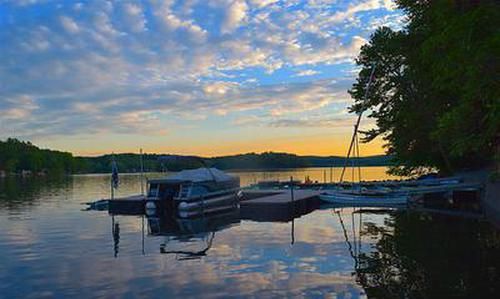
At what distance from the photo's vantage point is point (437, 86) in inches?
849

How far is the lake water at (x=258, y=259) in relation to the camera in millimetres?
14438

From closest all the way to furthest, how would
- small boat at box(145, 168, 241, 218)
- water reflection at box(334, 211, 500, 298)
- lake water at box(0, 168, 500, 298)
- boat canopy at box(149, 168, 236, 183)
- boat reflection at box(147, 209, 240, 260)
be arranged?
water reflection at box(334, 211, 500, 298), lake water at box(0, 168, 500, 298), boat reflection at box(147, 209, 240, 260), small boat at box(145, 168, 241, 218), boat canopy at box(149, 168, 236, 183)

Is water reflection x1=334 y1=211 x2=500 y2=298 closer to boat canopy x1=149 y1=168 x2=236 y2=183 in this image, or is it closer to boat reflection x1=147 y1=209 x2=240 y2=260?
boat reflection x1=147 y1=209 x2=240 y2=260

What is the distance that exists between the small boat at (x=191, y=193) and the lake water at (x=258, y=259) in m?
4.75

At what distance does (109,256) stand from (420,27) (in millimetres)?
21941

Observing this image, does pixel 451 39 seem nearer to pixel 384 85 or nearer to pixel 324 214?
pixel 324 214

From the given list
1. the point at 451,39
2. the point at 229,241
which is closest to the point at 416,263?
the point at 451,39

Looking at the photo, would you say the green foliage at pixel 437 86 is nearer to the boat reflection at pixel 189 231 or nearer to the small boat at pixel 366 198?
the small boat at pixel 366 198

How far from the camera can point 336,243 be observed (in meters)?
22.8

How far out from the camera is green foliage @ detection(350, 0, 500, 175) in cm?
1496

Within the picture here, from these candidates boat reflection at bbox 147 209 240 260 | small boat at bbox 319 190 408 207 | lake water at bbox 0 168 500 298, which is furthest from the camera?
small boat at bbox 319 190 408 207

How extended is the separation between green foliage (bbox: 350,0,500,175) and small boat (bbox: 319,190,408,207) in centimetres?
459

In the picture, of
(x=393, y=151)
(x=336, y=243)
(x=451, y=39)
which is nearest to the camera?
(x=451, y=39)

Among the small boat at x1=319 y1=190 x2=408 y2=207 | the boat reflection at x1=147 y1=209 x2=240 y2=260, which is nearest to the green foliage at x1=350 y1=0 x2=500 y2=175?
the small boat at x1=319 y1=190 x2=408 y2=207
